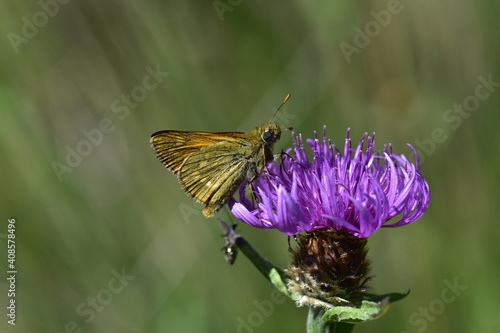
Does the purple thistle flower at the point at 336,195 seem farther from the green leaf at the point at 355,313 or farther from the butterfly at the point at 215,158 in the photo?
the green leaf at the point at 355,313

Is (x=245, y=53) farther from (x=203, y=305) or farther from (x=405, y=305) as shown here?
(x=405, y=305)

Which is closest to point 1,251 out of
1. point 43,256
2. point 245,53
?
point 43,256

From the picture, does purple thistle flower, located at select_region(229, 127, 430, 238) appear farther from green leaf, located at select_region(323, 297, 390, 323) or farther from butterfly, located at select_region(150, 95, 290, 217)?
green leaf, located at select_region(323, 297, 390, 323)

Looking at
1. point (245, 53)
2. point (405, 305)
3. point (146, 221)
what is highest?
point (245, 53)

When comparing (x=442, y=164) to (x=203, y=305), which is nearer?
(x=203, y=305)

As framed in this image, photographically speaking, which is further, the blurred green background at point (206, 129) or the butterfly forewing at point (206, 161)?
the blurred green background at point (206, 129)

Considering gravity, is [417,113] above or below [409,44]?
below

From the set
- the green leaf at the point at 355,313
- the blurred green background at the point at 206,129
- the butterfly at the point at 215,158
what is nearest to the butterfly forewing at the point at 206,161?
the butterfly at the point at 215,158

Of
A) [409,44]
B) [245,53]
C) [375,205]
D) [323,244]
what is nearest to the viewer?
[375,205]
